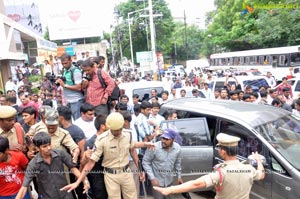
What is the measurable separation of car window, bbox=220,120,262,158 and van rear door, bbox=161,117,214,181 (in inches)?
14.9

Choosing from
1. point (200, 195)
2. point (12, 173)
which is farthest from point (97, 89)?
point (200, 195)

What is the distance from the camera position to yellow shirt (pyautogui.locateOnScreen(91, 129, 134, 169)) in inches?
147

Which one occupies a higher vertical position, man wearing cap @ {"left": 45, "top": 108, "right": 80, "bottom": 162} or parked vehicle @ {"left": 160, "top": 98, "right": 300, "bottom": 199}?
man wearing cap @ {"left": 45, "top": 108, "right": 80, "bottom": 162}

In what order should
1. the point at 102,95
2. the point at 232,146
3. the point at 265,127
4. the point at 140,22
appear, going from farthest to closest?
the point at 140,22
the point at 102,95
the point at 265,127
the point at 232,146

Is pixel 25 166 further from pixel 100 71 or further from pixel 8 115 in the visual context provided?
pixel 100 71

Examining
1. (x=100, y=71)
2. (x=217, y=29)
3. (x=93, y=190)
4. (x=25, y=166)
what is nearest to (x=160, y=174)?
(x=93, y=190)

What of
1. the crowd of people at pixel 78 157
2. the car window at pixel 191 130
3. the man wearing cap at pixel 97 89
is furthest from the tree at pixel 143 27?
the crowd of people at pixel 78 157

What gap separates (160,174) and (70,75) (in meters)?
2.34

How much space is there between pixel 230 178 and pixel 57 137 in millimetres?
2078

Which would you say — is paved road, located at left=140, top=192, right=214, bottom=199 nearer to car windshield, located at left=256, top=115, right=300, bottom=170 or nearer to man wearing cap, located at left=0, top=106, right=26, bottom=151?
car windshield, located at left=256, top=115, right=300, bottom=170

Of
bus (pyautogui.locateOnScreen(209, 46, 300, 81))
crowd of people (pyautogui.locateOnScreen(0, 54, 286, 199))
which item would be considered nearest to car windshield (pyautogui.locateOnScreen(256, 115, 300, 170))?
crowd of people (pyautogui.locateOnScreen(0, 54, 286, 199))

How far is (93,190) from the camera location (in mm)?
4156

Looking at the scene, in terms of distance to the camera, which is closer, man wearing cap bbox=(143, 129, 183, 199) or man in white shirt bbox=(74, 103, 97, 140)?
man wearing cap bbox=(143, 129, 183, 199)

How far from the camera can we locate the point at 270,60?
2627 cm
